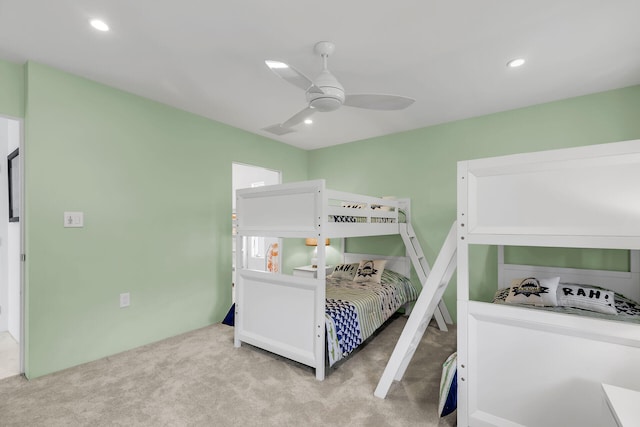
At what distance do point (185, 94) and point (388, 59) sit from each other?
193cm

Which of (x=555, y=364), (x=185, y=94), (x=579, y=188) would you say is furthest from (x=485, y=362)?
(x=185, y=94)

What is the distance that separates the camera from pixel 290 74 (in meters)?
1.77

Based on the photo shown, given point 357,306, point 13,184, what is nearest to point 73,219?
point 13,184

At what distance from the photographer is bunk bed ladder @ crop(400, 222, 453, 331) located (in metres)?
3.47

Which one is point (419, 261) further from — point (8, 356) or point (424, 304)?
point (8, 356)

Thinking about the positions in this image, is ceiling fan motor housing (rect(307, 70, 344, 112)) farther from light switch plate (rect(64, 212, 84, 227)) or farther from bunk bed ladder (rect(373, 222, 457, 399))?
light switch plate (rect(64, 212, 84, 227))

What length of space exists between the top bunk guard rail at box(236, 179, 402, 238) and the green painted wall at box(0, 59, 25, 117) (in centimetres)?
182

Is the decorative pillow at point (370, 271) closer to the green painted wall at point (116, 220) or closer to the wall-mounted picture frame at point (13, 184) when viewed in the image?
the green painted wall at point (116, 220)

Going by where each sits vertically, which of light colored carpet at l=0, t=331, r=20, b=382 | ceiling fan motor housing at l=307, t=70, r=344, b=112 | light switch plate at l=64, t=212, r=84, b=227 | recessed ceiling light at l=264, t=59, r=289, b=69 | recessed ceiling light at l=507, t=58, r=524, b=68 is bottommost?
light colored carpet at l=0, t=331, r=20, b=382

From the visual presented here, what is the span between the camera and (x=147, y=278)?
299cm

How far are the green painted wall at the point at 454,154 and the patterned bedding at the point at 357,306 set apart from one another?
0.56 meters

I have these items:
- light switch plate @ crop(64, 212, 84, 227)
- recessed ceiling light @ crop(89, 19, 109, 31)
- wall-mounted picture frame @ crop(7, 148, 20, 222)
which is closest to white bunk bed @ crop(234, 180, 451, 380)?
light switch plate @ crop(64, 212, 84, 227)

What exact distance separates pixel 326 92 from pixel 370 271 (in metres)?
2.42

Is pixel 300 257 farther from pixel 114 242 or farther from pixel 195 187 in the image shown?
pixel 114 242
